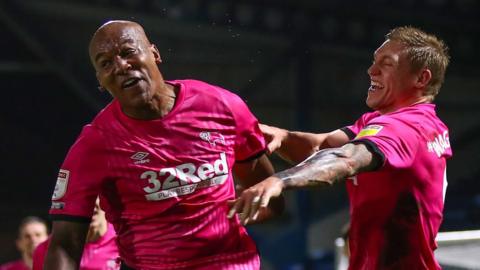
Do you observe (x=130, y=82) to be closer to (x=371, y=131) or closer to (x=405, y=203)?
(x=371, y=131)

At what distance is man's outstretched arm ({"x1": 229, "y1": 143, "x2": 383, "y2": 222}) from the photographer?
2299mm

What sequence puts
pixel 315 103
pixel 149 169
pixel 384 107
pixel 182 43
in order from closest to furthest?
1. pixel 149 169
2. pixel 384 107
3. pixel 182 43
4. pixel 315 103

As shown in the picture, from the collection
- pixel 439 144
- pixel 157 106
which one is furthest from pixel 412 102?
pixel 157 106

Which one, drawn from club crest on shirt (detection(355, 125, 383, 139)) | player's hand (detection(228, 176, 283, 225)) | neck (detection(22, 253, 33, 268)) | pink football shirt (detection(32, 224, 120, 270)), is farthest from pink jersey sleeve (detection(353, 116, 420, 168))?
neck (detection(22, 253, 33, 268))

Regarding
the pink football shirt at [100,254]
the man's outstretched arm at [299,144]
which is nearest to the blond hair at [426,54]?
the man's outstretched arm at [299,144]

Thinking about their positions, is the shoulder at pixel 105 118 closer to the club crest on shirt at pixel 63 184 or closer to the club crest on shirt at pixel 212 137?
the club crest on shirt at pixel 63 184

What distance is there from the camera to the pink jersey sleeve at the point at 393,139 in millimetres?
2678

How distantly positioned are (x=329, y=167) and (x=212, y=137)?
0.61 meters

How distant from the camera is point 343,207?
8523 millimetres

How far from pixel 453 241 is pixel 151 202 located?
77.1 inches

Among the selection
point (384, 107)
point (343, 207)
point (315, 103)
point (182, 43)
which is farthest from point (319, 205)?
point (384, 107)

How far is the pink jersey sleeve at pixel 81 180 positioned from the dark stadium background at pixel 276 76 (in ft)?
16.4

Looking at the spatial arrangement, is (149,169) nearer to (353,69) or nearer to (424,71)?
(424,71)

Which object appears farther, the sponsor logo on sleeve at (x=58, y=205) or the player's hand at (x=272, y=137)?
the player's hand at (x=272, y=137)
